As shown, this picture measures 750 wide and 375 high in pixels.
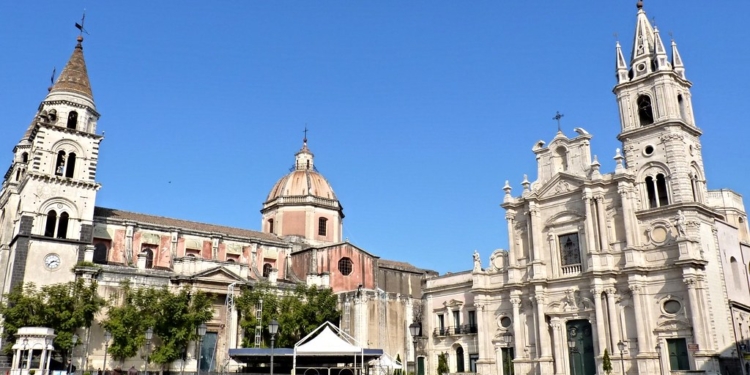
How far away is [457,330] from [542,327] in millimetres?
6402

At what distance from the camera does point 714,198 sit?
4100 cm

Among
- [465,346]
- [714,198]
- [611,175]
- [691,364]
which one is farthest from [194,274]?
[714,198]

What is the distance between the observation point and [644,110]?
38344 millimetres

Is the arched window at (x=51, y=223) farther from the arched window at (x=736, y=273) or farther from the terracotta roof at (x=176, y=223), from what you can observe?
the arched window at (x=736, y=273)

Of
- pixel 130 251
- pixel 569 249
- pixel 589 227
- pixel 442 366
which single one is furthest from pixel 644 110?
pixel 130 251

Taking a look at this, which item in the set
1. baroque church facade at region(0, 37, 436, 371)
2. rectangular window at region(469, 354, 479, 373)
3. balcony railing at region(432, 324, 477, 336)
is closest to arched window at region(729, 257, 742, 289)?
balcony railing at region(432, 324, 477, 336)

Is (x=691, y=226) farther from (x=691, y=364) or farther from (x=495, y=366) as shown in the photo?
(x=495, y=366)

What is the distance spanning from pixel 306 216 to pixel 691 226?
30.1 meters

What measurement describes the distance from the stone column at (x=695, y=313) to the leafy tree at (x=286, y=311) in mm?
22410

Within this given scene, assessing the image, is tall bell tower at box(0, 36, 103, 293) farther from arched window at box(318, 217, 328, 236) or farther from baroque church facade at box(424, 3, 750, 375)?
baroque church facade at box(424, 3, 750, 375)

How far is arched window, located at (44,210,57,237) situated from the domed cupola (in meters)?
19.0

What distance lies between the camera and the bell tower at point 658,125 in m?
35.4

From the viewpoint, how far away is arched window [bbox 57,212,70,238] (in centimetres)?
3875

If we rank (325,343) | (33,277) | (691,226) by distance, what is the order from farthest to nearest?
(33,277)
(691,226)
(325,343)
